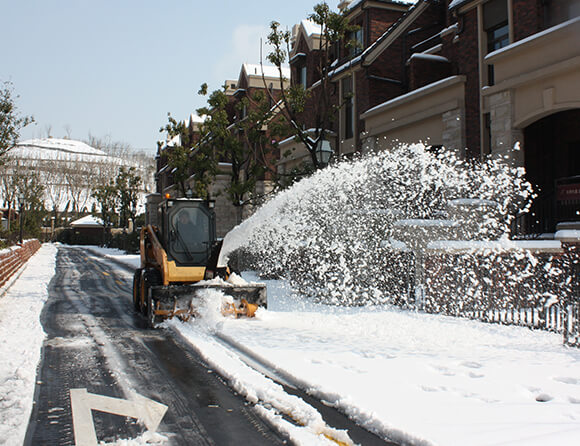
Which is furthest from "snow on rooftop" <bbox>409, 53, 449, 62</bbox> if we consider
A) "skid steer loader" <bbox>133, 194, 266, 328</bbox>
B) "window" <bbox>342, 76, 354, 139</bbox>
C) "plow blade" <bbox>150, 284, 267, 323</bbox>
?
"plow blade" <bbox>150, 284, 267, 323</bbox>

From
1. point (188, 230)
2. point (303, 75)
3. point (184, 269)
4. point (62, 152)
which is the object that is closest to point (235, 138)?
point (303, 75)

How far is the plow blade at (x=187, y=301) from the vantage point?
941cm

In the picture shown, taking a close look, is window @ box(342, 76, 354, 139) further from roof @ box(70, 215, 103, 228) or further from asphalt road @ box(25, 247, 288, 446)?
roof @ box(70, 215, 103, 228)

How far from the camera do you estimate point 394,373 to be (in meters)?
5.98

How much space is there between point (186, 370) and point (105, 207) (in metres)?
56.6

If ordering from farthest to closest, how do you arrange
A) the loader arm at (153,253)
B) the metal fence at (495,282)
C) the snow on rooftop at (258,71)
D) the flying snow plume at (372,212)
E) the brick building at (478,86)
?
the snow on rooftop at (258,71) → the brick building at (478,86) → the flying snow plume at (372,212) → the loader arm at (153,253) → the metal fence at (495,282)

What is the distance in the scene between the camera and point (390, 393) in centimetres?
523

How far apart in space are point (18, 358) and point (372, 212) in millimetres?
8491

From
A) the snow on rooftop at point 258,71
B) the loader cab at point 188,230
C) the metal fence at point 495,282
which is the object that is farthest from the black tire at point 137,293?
→ the snow on rooftop at point 258,71

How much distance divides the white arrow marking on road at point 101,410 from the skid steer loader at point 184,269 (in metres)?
3.90

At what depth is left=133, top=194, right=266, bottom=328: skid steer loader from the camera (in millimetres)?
9484

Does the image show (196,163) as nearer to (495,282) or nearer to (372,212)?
(372,212)

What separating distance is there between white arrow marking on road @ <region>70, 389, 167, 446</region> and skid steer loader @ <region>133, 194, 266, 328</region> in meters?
3.90

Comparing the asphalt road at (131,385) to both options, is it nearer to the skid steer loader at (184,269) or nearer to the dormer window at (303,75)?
the skid steer loader at (184,269)
